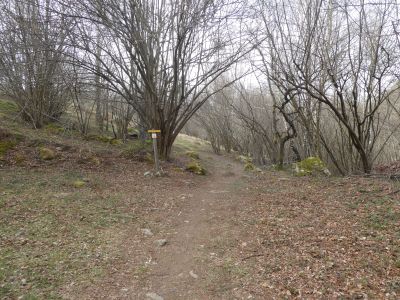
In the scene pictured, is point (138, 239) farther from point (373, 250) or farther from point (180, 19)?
point (180, 19)

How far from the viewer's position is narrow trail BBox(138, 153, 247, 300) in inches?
131

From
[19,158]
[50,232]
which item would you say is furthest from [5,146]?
[50,232]

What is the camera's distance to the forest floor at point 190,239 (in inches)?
126

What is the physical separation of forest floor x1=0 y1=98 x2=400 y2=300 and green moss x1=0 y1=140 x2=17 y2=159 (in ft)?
2.26

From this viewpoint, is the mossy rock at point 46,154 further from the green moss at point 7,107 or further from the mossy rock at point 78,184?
the green moss at point 7,107

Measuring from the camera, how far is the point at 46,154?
28.3ft

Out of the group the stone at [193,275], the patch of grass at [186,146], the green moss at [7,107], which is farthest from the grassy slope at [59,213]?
the patch of grass at [186,146]

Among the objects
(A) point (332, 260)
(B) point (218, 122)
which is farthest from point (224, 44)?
(B) point (218, 122)

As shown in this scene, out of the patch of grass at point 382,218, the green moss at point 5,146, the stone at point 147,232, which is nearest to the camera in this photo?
the patch of grass at point 382,218

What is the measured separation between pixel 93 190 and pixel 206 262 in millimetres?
3986

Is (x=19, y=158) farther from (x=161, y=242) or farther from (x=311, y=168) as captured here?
(x=311, y=168)

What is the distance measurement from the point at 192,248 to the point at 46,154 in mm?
6318

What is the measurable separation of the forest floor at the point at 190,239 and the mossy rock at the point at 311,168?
2.33m

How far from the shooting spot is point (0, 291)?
9.85 feet
